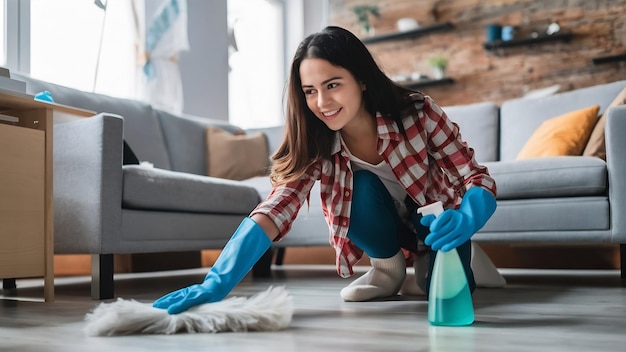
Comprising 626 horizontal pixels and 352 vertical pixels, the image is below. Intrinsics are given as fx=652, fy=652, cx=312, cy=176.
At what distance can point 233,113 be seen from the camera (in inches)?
194

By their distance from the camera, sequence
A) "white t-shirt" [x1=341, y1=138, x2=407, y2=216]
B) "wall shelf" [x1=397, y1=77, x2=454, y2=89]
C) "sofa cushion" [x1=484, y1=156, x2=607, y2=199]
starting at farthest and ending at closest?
"wall shelf" [x1=397, y1=77, x2=454, y2=89]
"sofa cushion" [x1=484, y1=156, x2=607, y2=199]
"white t-shirt" [x1=341, y1=138, x2=407, y2=216]

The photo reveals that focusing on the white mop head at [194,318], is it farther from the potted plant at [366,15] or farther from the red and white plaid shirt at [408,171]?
the potted plant at [366,15]

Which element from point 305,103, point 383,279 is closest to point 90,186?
point 305,103

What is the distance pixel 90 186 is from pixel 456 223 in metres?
1.20

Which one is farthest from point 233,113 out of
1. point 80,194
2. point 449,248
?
point 449,248

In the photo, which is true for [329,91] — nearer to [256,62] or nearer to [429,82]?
[429,82]

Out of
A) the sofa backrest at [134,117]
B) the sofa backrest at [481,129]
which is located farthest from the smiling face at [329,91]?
the sofa backrest at [481,129]

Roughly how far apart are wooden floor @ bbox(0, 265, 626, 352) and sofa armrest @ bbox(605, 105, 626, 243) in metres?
0.26

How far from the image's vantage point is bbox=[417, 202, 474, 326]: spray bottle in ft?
3.89

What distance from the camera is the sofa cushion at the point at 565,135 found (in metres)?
2.65

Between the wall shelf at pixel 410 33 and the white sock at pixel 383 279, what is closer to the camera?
the white sock at pixel 383 279

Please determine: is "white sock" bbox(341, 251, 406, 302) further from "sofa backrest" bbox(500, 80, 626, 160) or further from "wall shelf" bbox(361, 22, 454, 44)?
"wall shelf" bbox(361, 22, 454, 44)

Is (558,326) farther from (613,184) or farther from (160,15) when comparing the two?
(160,15)

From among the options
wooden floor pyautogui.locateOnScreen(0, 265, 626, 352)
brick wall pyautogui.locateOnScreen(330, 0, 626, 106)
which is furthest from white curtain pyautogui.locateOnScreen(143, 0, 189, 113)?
wooden floor pyautogui.locateOnScreen(0, 265, 626, 352)
